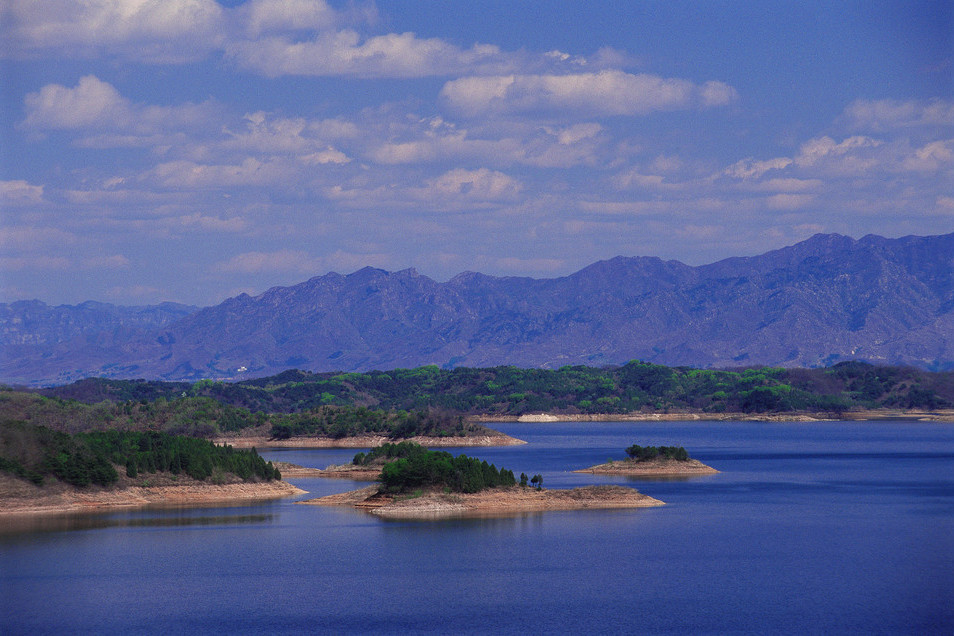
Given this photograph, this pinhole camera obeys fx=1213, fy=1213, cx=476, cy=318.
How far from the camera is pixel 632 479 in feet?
391

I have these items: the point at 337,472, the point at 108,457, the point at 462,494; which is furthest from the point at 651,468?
the point at 108,457

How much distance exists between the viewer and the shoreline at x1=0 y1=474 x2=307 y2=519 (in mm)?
88250

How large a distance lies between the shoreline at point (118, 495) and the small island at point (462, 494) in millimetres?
13388

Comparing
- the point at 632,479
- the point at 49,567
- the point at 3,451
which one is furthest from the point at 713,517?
the point at 3,451

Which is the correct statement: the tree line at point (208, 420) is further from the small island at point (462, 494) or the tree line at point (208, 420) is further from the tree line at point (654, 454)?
the small island at point (462, 494)

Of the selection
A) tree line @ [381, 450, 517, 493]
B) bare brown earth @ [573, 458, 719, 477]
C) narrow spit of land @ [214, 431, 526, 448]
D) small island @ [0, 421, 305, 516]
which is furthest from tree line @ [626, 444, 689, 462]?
narrow spit of land @ [214, 431, 526, 448]

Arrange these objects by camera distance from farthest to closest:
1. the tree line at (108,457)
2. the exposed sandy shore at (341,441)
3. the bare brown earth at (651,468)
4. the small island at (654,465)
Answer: the exposed sandy shore at (341,441), the small island at (654,465), the bare brown earth at (651,468), the tree line at (108,457)

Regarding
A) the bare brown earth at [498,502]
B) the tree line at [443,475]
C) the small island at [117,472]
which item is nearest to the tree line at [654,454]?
the bare brown earth at [498,502]

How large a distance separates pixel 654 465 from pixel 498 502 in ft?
135

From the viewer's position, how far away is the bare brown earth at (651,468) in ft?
413

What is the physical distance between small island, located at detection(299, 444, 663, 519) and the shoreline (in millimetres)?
13388

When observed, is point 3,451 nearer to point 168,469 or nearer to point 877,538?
point 168,469

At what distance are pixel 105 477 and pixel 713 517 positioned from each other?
46820 millimetres

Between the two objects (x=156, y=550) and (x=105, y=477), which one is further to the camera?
(x=105, y=477)
